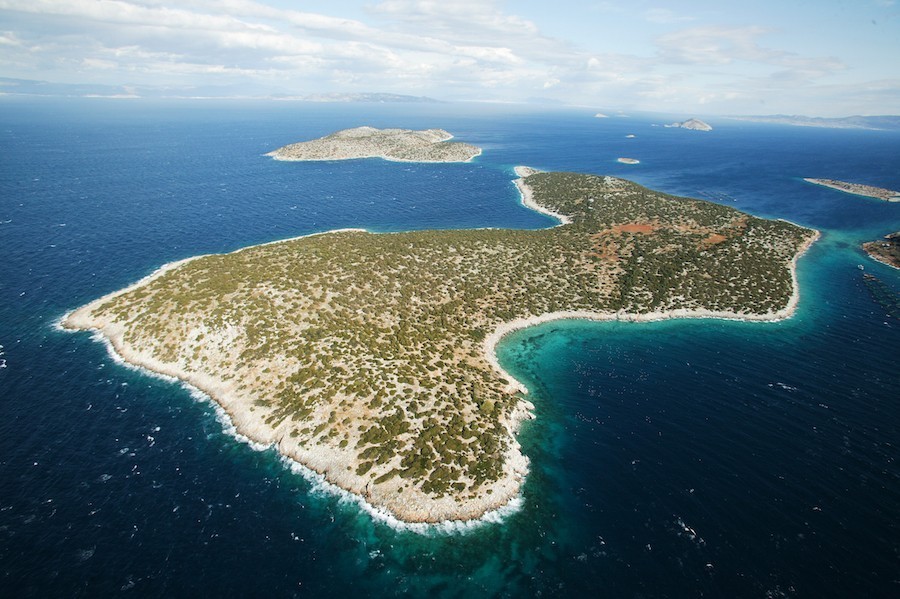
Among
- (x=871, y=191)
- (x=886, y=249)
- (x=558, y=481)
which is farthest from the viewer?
(x=871, y=191)

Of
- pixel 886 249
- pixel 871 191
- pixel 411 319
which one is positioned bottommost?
pixel 411 319

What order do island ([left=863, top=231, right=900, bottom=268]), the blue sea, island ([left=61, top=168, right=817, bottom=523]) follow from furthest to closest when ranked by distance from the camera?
island ([left=863, top=231, right=900, bottom=268]), island ([left=61, top=168, right=817, bottom=523]), the blue sea

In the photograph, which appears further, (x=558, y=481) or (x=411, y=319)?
(x=411, y=319)

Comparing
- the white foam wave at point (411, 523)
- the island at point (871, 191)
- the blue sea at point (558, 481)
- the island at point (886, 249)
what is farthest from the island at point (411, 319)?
the island at point (871, 191)

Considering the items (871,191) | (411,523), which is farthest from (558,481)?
(871,191)

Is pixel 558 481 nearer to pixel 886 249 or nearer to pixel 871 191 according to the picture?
pixel 886 249

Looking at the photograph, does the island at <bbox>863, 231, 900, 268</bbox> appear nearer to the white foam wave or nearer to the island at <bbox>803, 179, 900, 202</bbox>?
the island at <bbox>803, 179, 900, 202</bbox>

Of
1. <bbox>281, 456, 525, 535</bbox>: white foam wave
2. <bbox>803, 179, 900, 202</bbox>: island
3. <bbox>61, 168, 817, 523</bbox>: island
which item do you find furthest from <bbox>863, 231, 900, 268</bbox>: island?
<bbox>281, 456, 525, 535</bbox>: white foam wave

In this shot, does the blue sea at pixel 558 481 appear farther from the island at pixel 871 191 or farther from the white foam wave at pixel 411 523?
the island at pixel 871 191
